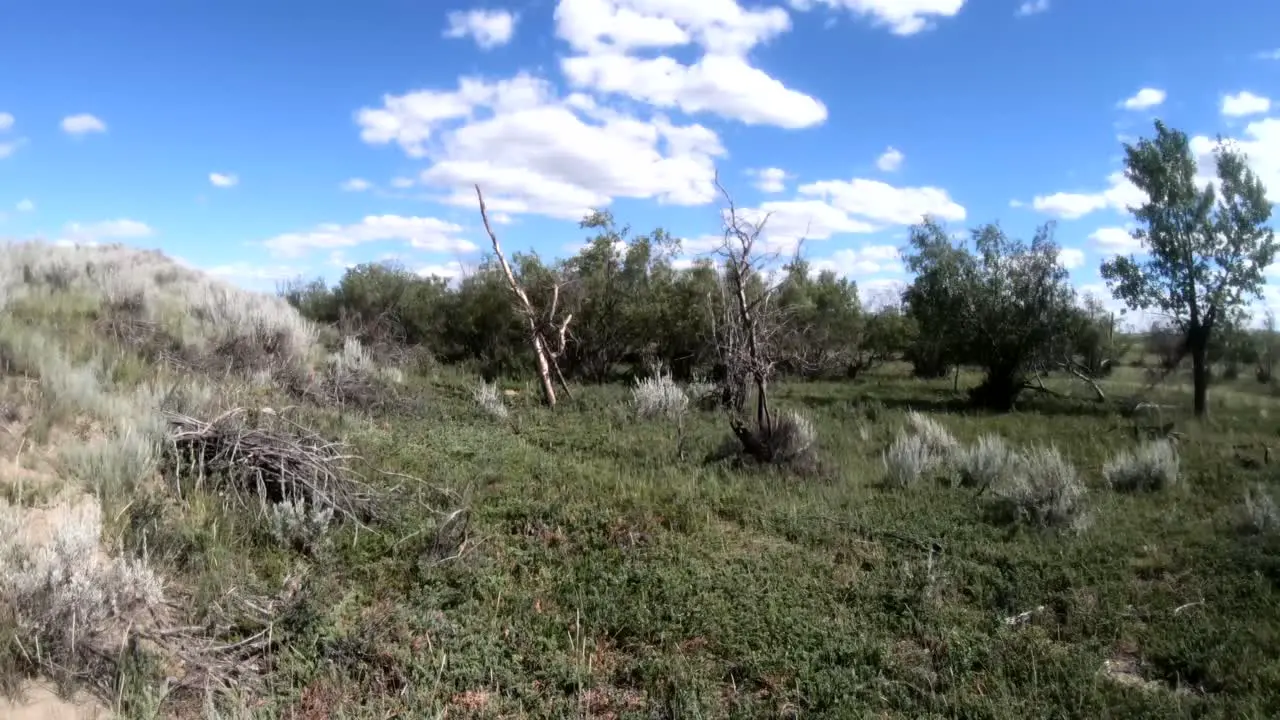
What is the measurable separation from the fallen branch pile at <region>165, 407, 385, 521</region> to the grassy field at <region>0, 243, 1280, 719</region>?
17 cm

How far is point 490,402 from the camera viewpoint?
13.1 meters

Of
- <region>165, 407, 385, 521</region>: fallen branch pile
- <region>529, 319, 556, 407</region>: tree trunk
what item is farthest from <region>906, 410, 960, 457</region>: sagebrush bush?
<region>165, 407, 385, 521</region>: fallen branch pile

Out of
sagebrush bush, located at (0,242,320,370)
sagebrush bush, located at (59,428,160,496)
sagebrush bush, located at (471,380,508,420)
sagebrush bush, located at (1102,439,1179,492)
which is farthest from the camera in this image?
sagebrush bush, located at (0,242,320,370)

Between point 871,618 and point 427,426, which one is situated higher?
point 427,426

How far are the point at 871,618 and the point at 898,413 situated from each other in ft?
29.2

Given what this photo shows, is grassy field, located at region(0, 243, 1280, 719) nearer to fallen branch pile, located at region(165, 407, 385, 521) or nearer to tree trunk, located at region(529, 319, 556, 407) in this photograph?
fallen branch pile, located at region(165, 407, 385, 521)

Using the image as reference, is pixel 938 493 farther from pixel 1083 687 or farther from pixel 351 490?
pixel 351 490

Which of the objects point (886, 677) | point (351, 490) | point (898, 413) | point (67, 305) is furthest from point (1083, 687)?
point (67, 305)

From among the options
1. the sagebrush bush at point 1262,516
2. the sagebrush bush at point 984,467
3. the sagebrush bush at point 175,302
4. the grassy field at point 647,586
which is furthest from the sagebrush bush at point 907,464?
the sagebrush bush at point 175,302

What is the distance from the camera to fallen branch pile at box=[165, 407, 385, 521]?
22.1ft

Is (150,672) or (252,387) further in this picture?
(252,387)

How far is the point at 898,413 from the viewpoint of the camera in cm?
1391

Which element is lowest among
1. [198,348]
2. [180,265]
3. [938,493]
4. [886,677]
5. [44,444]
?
[886,677]

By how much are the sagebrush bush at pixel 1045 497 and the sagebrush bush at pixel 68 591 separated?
6879mm
